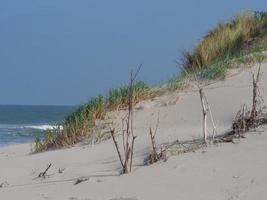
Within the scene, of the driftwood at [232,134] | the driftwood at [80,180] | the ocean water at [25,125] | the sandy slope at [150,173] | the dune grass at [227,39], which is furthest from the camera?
the ocean water at [25,125]

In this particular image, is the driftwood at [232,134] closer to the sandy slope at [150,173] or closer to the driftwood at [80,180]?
the sandy slope at [150,173]

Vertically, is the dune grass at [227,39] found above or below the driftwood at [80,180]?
above

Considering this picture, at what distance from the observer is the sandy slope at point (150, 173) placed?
478 centimetres

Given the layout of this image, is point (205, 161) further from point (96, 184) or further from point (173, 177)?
point (96, 184)

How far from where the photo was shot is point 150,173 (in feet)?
17.5

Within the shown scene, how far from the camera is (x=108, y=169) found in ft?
19.1

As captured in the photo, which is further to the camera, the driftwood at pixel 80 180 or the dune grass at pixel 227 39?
the dune grass at pixel 227 39

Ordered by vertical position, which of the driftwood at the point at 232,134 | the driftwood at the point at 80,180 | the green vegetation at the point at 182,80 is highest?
the green vegetation at the point at 182,80

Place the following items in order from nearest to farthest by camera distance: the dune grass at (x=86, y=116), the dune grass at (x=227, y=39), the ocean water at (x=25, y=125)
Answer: the dune grass at (x=86, y=116)
the dune grass at (x=227, y=39)
the ocean water at (x=25, y=125)

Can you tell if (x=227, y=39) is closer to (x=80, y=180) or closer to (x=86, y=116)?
(x=86, y=116)

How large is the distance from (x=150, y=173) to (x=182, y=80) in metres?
4.07

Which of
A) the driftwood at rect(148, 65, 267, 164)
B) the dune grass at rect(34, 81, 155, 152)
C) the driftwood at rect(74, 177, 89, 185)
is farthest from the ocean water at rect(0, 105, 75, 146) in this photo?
the driftwood at rect(74, 177, 89, 185)

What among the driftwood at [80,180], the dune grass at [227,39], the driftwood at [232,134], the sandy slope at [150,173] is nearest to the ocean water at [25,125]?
the sandy slope at [150,173]

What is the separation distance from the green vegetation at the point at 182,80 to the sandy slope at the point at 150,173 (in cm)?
69
